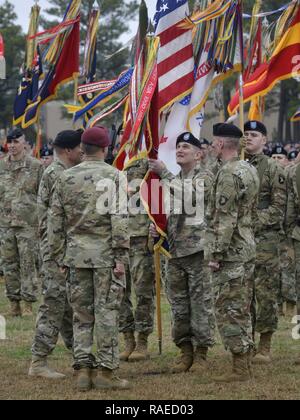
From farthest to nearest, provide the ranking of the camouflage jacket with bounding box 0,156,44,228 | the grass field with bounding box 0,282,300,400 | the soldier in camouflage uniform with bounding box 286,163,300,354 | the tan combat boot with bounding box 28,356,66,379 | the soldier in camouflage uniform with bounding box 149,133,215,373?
the camouflage jacket with bounding box 0,156,44,228, the soldier in camouflage uniform with bounding box 286,163,300,354, the soldier in camouflage uniform with bounding box 149,133,215,373, the tan combat boot with bounding box 28,356,66,379, the grass field with bounding box 0,282,300,400

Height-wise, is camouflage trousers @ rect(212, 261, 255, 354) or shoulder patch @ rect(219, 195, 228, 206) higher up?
shoulder patch @ rect(219, 195, 228, 206)

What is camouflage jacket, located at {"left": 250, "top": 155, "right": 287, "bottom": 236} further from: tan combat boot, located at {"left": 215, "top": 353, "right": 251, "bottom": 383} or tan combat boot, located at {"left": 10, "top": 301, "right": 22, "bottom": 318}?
tan combat boot, located at {"left": 10, "top": 301, "right": 22, "bottom": 318}

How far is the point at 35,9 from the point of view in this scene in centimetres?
1588

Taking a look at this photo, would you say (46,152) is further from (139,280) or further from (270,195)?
(270,195)

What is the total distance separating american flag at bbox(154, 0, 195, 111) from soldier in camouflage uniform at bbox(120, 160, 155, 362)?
3.19ft

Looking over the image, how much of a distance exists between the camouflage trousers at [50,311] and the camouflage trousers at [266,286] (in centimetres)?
211

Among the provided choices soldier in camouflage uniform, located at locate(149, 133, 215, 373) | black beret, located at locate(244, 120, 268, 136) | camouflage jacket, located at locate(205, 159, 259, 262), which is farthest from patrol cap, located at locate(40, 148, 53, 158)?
camouflage jacket, located at locate(205, 159, 259, 262)

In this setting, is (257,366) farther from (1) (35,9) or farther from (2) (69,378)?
(1) (35,9)

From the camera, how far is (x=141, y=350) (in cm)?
977

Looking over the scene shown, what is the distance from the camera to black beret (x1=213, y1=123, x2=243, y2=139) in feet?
27.6

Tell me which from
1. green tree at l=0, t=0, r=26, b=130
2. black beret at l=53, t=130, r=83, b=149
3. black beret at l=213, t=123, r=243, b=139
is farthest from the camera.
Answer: green tree at l=0, t=0, r=26, b=130

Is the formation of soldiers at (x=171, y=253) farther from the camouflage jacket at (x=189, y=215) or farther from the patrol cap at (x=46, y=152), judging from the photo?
the patrol cap at (x=46, y=152)

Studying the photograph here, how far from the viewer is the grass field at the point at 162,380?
7.74 m

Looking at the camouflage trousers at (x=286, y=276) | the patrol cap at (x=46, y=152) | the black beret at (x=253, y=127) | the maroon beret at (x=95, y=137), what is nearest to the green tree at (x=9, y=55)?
the patrol cap at (x=46, y=152)
